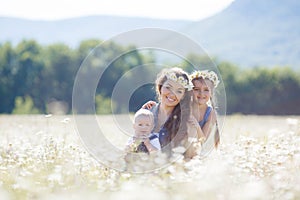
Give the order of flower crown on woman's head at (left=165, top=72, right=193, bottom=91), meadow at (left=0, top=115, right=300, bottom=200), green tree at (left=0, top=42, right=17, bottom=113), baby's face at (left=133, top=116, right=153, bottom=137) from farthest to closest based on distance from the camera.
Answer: green tree at (left=0, top=42, right=17, bottom=113), flower crown on woman's head at (left=165, top=72, right=193, bottom=91), baby's face at (left=133, top=116, right=153, bottom=137), meadow at (left=0, top=115, right=300, bottom=200)

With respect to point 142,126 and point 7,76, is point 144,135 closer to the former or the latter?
point 142,126

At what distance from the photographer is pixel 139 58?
76625 millimetres

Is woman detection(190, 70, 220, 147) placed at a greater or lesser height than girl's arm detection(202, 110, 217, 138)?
greater

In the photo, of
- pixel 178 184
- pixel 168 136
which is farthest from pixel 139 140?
pixel 178 184

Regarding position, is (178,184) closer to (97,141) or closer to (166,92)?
(166,92)

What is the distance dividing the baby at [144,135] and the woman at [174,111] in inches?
9.4

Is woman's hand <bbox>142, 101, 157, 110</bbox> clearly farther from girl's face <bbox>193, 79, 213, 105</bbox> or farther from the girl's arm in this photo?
the girl's arm

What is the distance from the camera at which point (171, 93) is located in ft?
25.6

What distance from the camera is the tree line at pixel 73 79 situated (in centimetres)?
6762

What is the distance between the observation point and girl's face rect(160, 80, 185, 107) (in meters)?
7.77

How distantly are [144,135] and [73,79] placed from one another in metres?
69.2

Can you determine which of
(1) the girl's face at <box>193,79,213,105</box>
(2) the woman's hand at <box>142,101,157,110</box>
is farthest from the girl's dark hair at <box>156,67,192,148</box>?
(1) the girl's face at <box>193,79,213,105</box>

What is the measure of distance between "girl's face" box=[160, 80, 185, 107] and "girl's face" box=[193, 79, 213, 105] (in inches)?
24.8

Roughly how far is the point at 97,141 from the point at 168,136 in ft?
9.21
